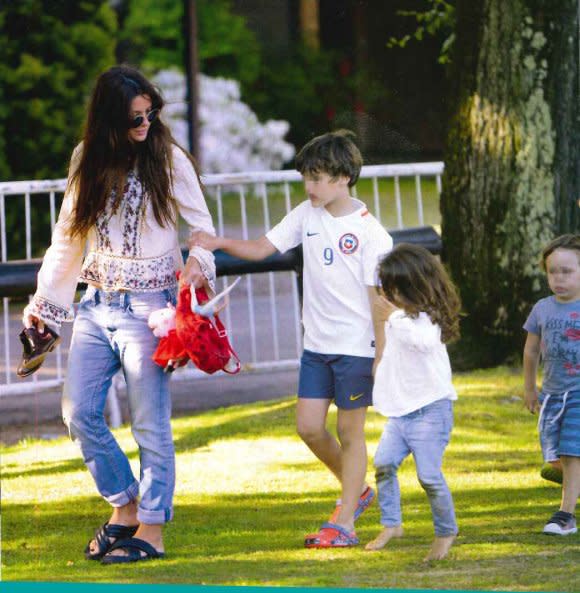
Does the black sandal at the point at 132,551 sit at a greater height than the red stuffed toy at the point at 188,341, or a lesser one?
lesser

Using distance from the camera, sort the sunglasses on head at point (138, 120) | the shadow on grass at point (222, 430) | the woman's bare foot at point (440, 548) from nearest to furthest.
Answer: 1. the woman's bare foot at point (440, 548)
2. the sunglasses on head at point (138, 120)
3. the shadow on grass at point (222, 430)

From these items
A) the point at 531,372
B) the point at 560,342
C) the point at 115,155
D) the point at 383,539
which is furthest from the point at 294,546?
the point at 115,155

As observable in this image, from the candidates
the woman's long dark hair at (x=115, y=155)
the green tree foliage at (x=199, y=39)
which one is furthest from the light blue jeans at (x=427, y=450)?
the green tree foliage at (x=199, y=39)

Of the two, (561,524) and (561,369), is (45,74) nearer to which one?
(561,369)

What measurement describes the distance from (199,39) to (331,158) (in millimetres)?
11746

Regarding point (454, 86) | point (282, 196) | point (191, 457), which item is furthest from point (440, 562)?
point (282, 196)

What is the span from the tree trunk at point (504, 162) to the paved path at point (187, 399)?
4.20 feet

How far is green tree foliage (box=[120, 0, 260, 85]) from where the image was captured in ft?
51.3

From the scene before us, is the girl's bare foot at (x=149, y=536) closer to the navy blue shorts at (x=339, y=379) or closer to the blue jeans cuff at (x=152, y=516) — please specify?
the blue jeans cuff at (x=152, y=516)

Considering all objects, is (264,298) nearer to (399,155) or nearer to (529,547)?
(399,155)

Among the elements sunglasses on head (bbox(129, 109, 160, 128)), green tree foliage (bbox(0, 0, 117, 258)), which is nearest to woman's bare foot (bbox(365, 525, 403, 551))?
sunglasses on head (bbox(129, 109, 160, 128))

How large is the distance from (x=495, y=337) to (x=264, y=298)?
2106 millimetres

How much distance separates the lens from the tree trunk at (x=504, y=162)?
24.6ft

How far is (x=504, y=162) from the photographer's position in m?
7.68
